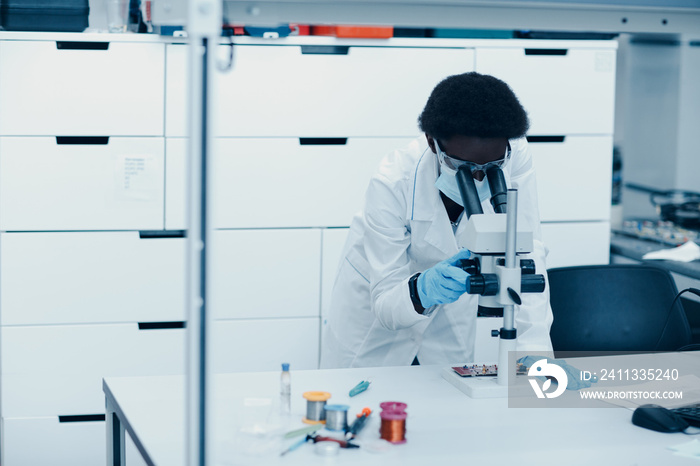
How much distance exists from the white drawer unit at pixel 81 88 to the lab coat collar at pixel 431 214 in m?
1.03

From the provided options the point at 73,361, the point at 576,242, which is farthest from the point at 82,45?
the point at 576,242

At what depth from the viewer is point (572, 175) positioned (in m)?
2.71

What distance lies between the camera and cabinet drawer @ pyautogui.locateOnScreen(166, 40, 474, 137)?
2469 mm

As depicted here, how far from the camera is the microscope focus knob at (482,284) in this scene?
1.42 m

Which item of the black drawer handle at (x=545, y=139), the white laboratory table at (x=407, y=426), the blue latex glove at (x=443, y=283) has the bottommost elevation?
the white laboratory table at (x=407, y=426)

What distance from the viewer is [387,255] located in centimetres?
174

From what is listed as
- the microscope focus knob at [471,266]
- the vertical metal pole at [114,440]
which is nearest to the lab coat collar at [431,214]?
the microscope focus knob at [471,266]

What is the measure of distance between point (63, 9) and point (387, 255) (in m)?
1.34

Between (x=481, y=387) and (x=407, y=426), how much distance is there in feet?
0.75

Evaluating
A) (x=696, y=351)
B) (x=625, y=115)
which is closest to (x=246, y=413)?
(x=696, y=351)

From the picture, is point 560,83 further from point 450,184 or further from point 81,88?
point 81,88

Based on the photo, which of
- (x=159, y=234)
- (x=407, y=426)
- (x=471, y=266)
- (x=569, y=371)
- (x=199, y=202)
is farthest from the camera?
(x=159, y=234)

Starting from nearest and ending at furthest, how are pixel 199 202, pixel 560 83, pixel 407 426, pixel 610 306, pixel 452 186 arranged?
pixel 199 202 < pixel 407 426 < pixel 452 186 < pixel 610 306 < pixel 560 83

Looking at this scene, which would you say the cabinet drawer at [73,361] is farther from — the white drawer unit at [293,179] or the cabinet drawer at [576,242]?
the cabinet drawer at [576,242]
